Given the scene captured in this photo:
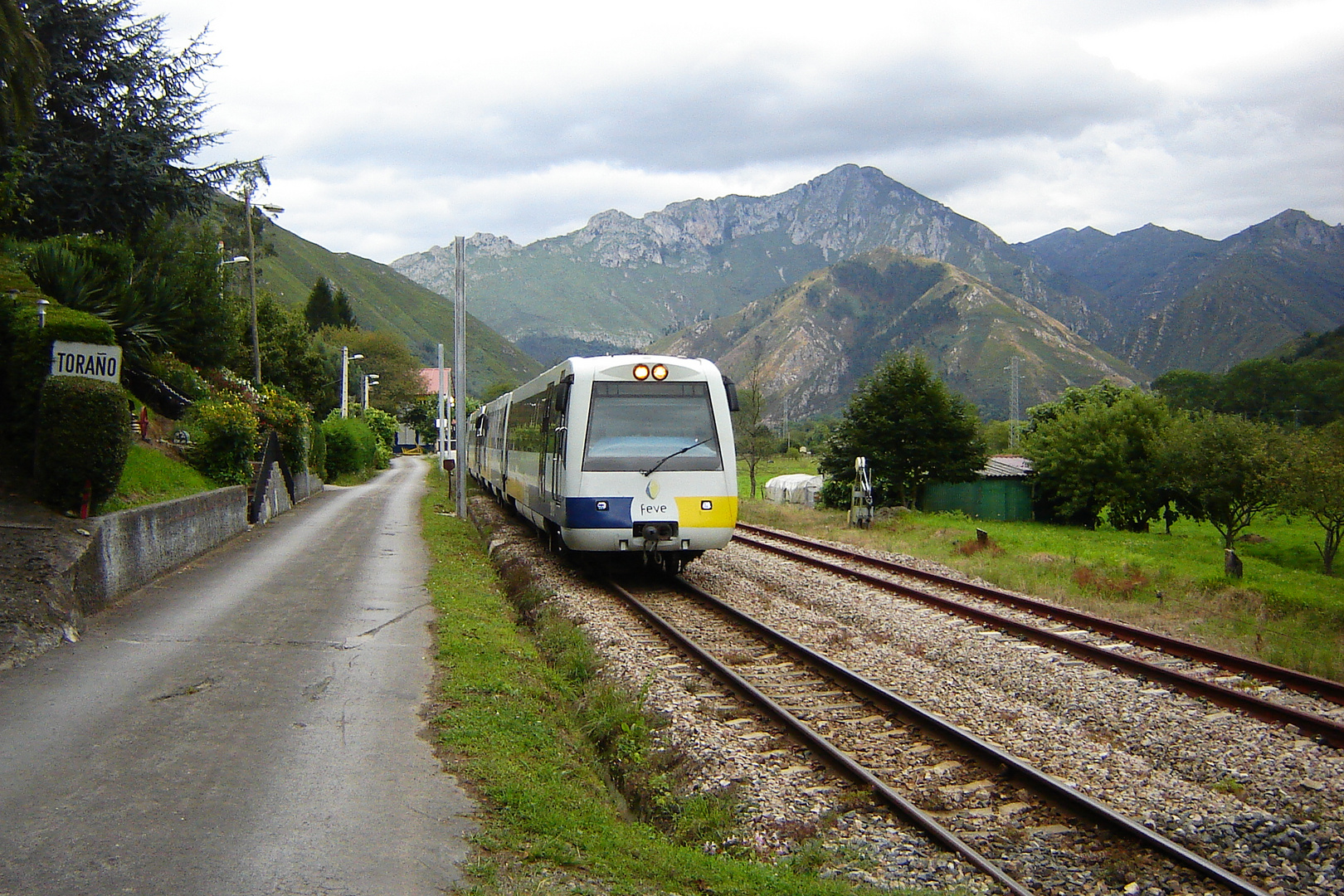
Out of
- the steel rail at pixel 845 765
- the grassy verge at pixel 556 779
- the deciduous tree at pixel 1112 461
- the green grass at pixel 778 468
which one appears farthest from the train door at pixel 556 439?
the green grass at pixel 778 468

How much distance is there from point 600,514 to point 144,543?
5624 mm

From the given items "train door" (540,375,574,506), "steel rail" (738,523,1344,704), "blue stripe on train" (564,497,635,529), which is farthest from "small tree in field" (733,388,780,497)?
"blue stripe on train" (564,497,635,529)

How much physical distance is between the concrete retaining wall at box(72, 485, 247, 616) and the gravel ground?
16.8 feet

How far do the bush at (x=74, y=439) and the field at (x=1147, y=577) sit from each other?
40.0 feet

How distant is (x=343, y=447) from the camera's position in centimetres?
4219

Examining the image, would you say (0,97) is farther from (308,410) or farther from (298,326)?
(298,326)

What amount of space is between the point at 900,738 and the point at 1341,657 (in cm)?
541

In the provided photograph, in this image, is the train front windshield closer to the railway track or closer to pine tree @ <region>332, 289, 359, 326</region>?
the railway track

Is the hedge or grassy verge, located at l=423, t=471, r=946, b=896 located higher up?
the hedge

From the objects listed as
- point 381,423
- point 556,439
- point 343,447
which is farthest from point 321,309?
point 556,439

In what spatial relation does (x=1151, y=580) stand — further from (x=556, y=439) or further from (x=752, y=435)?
(x=752, y=435)

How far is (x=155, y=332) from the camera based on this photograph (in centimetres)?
1948

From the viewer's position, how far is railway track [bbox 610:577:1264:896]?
16.9ft

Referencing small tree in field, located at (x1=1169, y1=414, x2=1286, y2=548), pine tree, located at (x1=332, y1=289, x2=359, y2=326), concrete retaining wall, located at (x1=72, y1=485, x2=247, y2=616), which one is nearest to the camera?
concrete retaining wall, located at (x1=72, y1=485, x2=247, y2=616)
